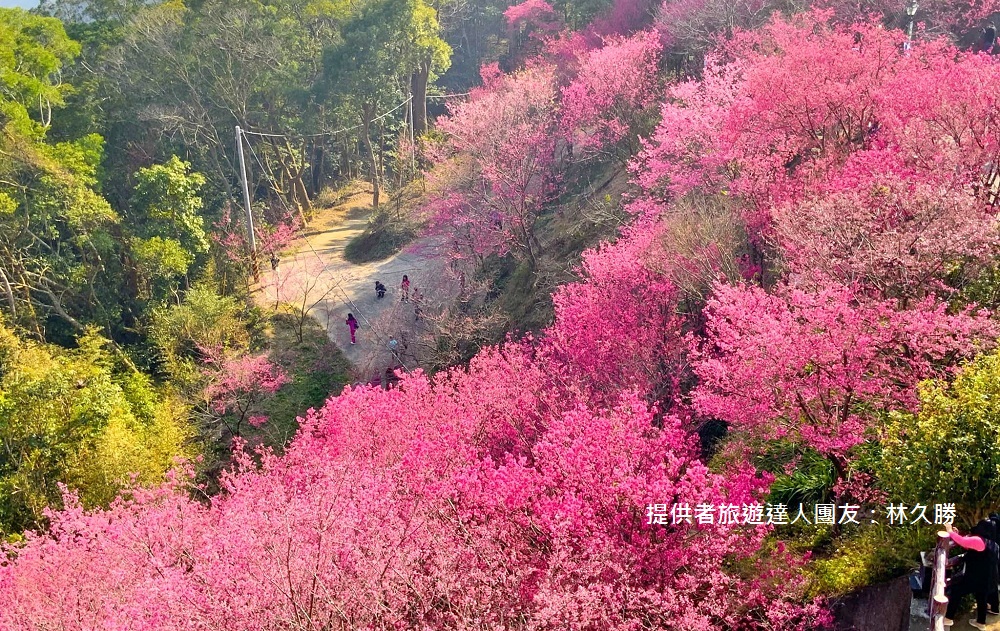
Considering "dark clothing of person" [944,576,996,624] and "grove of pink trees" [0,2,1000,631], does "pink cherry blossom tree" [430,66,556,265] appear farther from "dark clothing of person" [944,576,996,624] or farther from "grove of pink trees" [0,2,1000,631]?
"dark clothing of person" [944,576,996,624]

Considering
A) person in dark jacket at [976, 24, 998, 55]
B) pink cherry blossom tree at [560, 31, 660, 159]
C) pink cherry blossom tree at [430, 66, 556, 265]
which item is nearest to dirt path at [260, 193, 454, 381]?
pink cherry blossom tree at [430, 66, 556, 265]

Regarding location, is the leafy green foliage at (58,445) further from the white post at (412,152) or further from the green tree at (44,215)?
the white post at (412,152)

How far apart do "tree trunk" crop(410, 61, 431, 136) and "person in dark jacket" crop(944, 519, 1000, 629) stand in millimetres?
37547

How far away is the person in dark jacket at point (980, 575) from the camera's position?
22.1 feet

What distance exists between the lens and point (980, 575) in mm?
6863

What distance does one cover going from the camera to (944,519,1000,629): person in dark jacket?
6742 millimetres

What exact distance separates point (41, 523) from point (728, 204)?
1813 cm

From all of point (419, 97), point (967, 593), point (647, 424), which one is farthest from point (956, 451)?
point (419, 97)

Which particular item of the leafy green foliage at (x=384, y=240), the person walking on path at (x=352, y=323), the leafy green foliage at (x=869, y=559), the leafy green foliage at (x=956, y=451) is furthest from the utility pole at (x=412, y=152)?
the leafy green foliage at (x=956, y=451)

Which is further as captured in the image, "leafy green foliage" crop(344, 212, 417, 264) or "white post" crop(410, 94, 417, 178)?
"white post" crop(410, 94, 417, 178)

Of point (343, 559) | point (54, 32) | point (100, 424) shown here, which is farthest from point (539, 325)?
point (54, 32)

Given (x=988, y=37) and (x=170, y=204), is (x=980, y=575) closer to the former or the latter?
(x=988, y=37)

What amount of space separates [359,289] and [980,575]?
2730 centimetres

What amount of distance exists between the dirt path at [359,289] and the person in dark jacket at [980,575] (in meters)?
19.2
